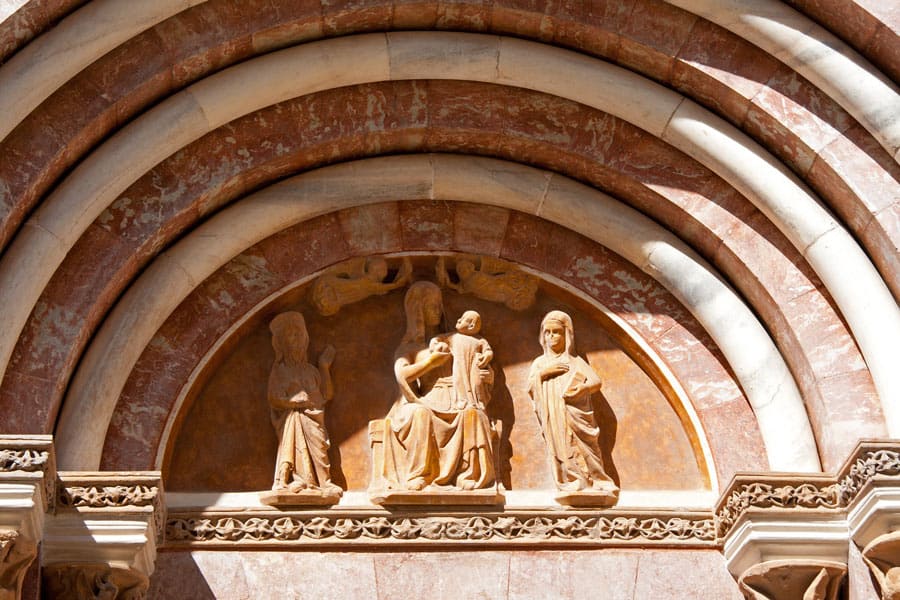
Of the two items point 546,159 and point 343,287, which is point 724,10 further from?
point 343,287

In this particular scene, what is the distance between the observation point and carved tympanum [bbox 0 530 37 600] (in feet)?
25.3

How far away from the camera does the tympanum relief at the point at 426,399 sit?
9.17m

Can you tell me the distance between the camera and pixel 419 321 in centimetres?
972

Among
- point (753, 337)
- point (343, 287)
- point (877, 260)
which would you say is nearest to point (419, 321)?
point (343, 287)

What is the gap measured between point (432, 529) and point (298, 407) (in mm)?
1077

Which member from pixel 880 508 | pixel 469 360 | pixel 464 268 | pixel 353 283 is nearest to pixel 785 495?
pixel 880 508

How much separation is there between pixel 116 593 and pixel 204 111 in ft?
9.16

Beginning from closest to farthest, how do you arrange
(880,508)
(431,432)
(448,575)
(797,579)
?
(880,508) → (797,579) → (448,575) → (431,432)

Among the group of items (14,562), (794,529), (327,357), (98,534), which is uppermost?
(327,357)

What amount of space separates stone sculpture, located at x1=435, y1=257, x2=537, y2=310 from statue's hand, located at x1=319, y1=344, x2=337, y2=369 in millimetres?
811

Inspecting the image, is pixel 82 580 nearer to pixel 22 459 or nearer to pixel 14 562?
pixel 14 562

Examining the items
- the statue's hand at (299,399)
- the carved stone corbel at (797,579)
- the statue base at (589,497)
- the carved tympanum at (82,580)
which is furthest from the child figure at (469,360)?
the carved tympanum at (82,580)

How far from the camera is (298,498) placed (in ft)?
29.6

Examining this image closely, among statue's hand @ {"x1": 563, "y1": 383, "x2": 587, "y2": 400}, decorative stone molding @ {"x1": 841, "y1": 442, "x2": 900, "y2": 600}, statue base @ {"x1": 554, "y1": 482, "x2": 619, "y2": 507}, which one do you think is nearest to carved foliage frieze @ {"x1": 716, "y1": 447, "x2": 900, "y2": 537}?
decorative stone molding @ {"x1": 841, "y1": 442, "x2": 900, "y2": 600}
